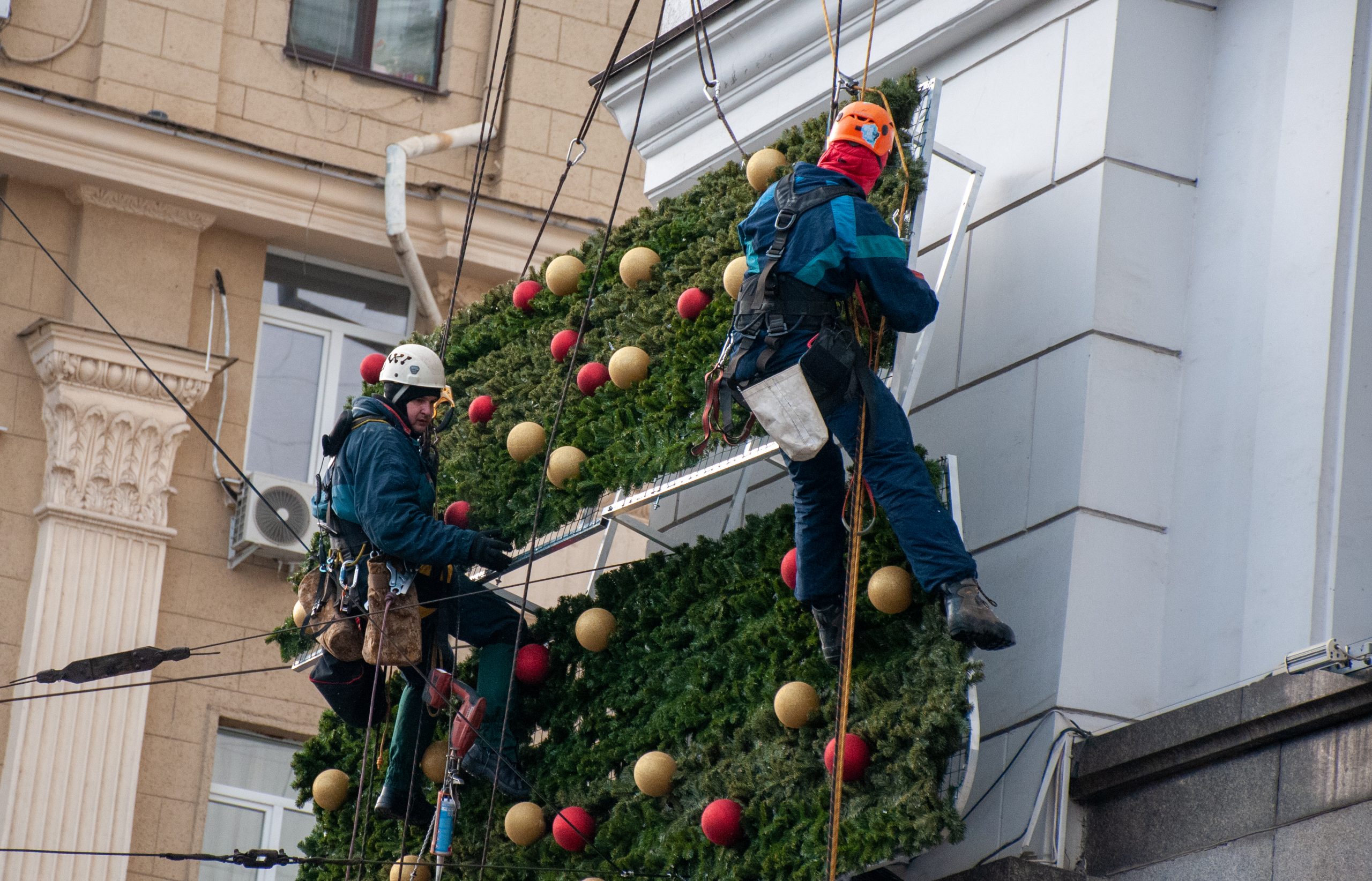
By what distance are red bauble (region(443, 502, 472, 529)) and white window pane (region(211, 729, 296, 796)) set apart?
6444mm

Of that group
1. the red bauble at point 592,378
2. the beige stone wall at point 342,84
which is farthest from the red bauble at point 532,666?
the beige stone wall at point 342,84

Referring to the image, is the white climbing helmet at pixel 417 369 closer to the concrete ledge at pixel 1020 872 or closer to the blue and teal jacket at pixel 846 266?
the blue and teal jacket at pixel 846 266

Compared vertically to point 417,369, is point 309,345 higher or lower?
higher

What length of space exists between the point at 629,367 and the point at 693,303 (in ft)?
1.45

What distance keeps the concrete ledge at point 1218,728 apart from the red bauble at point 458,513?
12.1 ft

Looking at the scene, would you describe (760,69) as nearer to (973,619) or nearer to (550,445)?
(550,445)

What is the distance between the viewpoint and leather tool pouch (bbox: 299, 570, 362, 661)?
1114cm

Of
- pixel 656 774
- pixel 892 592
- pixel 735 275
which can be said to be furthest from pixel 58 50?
pixel 892 592

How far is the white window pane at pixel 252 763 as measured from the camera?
1773 centimetres

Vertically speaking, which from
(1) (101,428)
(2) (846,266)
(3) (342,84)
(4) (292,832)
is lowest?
(4) (292,832)

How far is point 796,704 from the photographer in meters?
9.36

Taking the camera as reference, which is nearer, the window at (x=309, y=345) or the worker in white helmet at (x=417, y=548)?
the worker in white helmet at (x=417, y=548)

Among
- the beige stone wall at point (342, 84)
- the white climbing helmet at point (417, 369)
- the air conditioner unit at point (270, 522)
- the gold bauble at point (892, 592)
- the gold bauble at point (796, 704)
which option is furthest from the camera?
the beige stone wall at point (342, 84)

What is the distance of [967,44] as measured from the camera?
11297 mm
